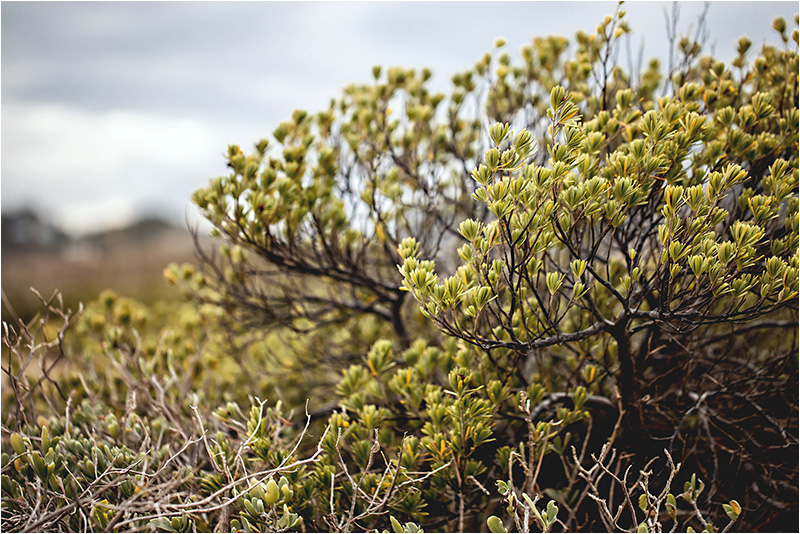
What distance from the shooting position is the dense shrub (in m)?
2.03

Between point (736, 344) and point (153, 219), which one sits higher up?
point (153, 219)

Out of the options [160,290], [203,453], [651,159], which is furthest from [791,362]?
[160,290]

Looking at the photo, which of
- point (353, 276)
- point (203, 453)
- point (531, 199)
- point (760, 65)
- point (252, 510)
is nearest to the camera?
point (531, 199)

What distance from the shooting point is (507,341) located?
2.27 m

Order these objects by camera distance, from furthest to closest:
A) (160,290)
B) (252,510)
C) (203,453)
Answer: (160,290)
(203,453)
(252,510)

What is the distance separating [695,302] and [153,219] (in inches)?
1593

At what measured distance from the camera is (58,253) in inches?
933

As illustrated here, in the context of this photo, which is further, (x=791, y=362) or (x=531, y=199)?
(x=791, y=362)

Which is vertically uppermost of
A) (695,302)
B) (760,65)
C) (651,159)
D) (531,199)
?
(760,65)

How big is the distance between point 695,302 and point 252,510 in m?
2.00

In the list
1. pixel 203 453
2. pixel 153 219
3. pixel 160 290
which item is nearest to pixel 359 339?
pixel 203 453

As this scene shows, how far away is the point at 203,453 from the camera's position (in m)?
3.10

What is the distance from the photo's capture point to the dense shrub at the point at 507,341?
203 centimetres

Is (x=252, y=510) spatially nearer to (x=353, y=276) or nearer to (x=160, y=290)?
(x=353, y=276)
